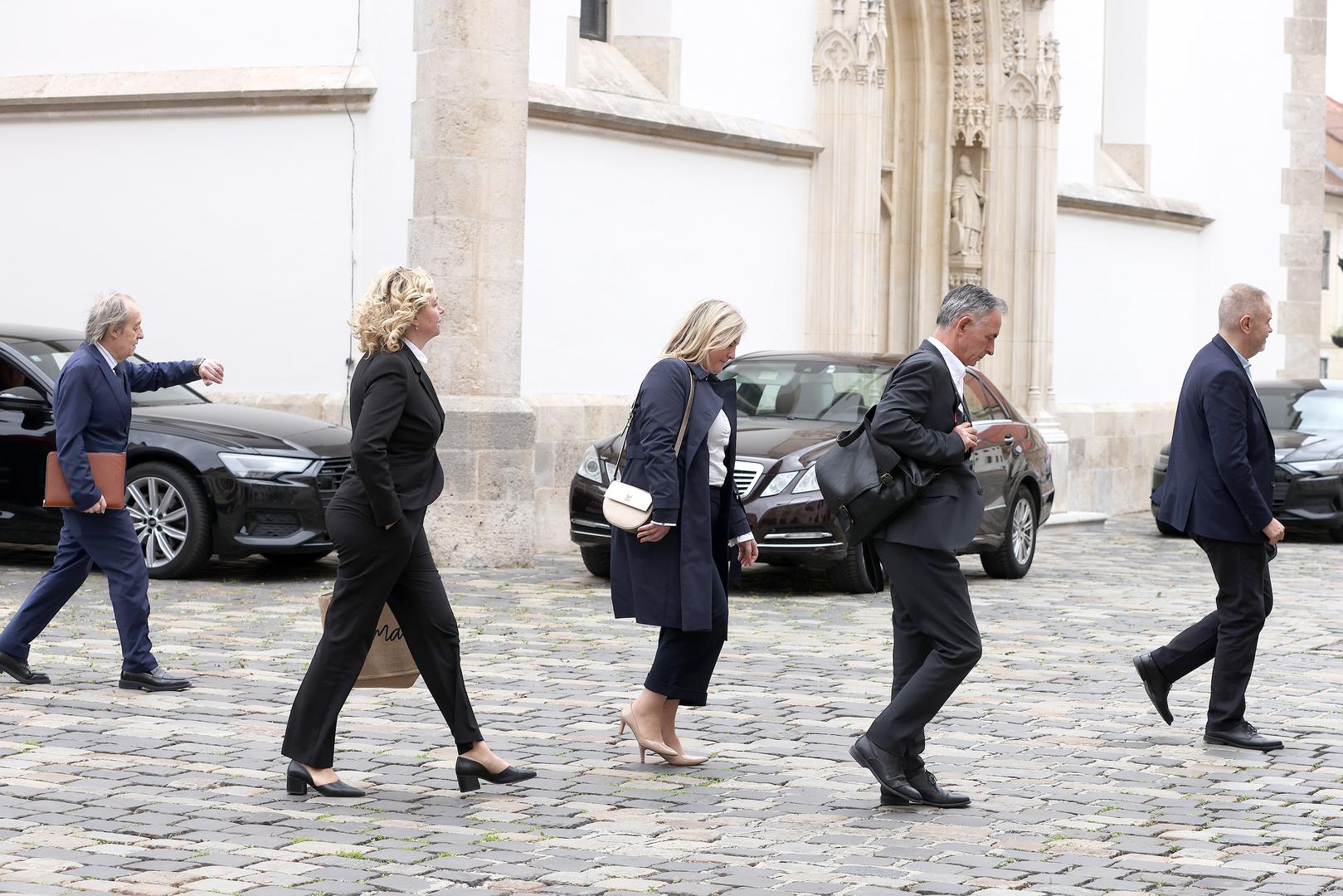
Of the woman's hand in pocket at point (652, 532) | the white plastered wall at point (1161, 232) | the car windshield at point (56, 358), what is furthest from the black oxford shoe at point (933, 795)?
the white plastered wall at point (1161, 232)

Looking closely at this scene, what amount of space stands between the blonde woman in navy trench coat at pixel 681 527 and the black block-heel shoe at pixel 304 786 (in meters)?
1.18

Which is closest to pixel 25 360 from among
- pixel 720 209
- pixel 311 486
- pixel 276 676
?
pixel 311 486

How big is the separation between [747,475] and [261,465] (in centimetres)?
316

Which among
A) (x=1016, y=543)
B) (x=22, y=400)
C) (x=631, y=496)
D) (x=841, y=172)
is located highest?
(x=841, y=172)

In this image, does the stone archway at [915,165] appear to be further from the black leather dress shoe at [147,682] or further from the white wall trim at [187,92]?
the black leather dress shoe at [147,682]

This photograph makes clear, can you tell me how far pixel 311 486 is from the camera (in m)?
13.3

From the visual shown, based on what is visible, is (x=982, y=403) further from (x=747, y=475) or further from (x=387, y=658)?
(x=387, y=658)

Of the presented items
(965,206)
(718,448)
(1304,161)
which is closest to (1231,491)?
(718,448)

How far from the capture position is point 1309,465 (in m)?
19.3

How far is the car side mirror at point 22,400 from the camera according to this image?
44.6 ft

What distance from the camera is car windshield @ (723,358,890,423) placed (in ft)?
47.4

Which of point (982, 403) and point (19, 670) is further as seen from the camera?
point (982, 403)

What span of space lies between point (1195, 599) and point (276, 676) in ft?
23.5

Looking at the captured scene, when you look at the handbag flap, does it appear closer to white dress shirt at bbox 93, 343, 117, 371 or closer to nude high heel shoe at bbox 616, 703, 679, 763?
nude high heel shoe at bbox 616, 703, 679, 763
